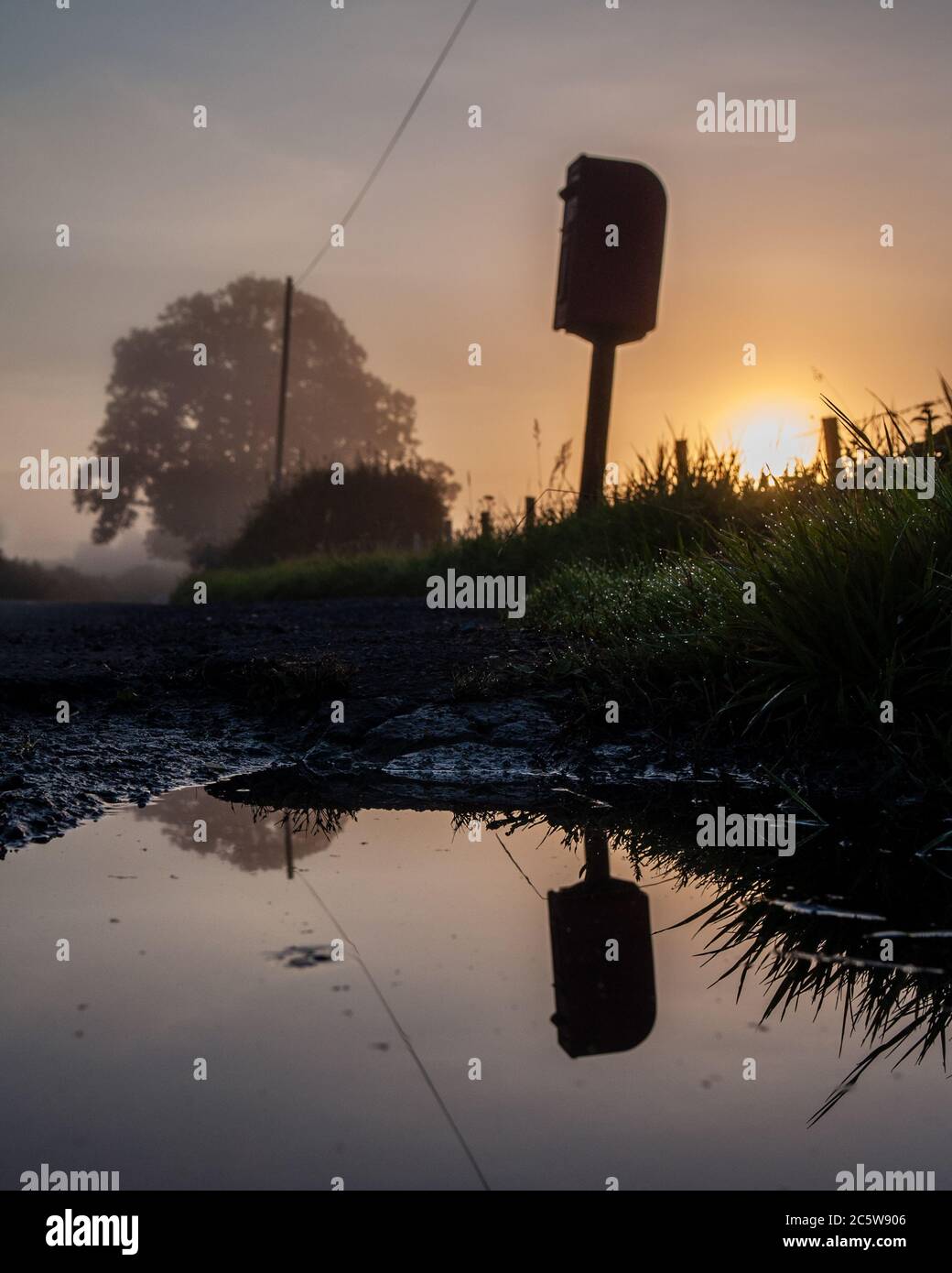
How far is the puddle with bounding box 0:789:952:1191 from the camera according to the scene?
145 centimetres

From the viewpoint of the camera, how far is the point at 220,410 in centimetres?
4484

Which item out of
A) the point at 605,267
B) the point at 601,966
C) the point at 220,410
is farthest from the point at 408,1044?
the point at 220,410

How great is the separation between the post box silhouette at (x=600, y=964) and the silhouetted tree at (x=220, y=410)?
40615 millimetres

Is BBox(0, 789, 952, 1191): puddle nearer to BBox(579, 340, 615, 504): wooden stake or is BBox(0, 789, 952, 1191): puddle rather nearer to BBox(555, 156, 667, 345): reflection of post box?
BBox(579, 340, 615, 504): wooden stake

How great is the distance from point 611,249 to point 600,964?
961 centimetres

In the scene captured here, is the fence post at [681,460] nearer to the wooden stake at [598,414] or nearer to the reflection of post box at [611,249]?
the wooden stake at [598,414]

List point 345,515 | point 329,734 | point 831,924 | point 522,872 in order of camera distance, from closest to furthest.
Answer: point 831,924
point 522,872
point 329,734
point 345,515

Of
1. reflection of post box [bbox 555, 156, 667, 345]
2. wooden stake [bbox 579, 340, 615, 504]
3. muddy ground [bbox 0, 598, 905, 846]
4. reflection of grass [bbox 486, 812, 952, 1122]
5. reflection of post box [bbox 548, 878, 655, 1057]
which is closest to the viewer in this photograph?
reflection of post box [bbox 548, 878, 655, 1057]

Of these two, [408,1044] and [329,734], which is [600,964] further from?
[329,734]

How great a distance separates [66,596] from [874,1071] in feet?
123

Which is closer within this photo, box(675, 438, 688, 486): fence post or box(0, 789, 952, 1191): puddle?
box(0, 789, 952, 1191): puddle

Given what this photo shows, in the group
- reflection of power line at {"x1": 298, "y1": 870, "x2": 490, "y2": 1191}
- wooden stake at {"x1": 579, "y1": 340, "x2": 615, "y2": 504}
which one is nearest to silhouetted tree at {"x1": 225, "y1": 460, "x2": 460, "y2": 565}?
wooden stake at {"x1": 579, "y1": 340, "x2": 615, "y2": 504}

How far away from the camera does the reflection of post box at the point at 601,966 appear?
6.01 ft

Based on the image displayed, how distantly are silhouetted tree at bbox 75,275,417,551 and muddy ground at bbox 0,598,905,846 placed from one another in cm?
3767
